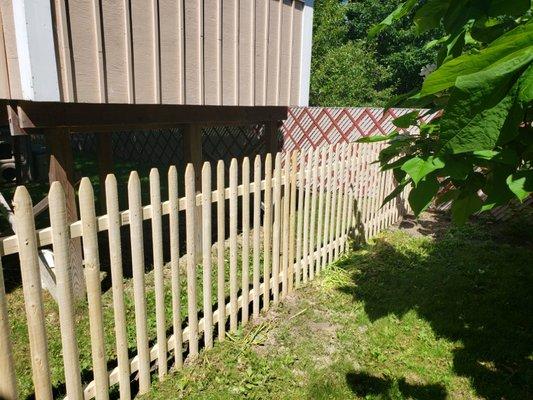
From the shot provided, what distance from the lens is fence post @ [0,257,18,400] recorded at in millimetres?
2076

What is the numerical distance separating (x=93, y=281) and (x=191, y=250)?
0.85m

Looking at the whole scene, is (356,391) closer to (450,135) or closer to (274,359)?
(274,359)

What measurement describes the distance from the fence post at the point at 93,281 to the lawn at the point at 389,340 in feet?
1.70

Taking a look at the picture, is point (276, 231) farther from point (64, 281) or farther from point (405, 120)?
point (405, 120)

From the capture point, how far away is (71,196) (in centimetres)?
396

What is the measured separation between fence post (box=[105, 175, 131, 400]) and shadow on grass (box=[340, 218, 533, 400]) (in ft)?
5.44

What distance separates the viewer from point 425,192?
1.31 m

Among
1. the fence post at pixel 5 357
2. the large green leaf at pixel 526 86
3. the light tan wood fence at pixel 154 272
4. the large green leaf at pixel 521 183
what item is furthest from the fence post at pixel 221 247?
the large green leaf at pixel 526 86

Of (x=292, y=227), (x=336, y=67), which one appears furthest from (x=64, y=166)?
(x=336, y=67)

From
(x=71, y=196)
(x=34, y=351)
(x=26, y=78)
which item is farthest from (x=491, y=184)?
(x=71, y=196)

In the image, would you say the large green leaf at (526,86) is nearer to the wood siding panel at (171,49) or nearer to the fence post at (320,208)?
the wood siding panel at (171,49)

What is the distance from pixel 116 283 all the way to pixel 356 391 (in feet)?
6.22

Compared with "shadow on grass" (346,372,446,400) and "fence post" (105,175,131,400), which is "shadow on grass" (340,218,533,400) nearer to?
"shadow on grass" (346,372,446,400)

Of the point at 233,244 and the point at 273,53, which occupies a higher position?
the point at 273,53
